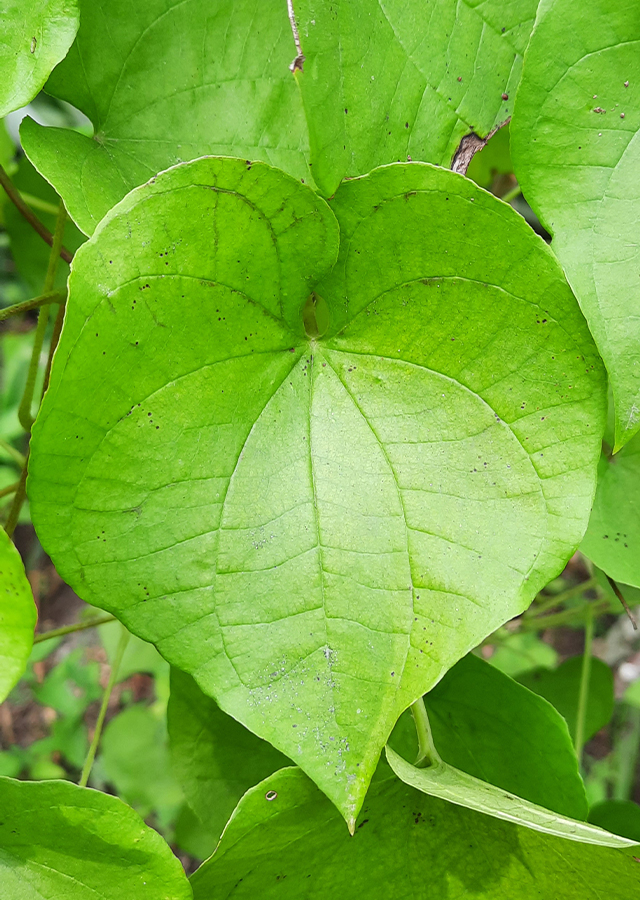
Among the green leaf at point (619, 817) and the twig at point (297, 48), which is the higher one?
the twig at point (297, 48)

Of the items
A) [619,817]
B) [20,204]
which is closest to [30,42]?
[20,204]

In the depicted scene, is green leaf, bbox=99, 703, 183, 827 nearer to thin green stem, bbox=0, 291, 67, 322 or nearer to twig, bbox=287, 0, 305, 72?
thin green stem, bbox=0, 291, 67, 322

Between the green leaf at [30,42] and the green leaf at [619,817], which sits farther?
the green leaf at [619,817]

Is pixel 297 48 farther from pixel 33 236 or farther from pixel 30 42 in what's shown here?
pixel 33 236

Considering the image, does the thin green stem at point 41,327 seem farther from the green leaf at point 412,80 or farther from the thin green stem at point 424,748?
the thin green stem at point 424,748

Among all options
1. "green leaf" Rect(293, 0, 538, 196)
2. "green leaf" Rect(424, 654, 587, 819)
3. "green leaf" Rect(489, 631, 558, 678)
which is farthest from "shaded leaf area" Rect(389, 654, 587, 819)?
"green leaf" Rect(489, 631, 558, 678)

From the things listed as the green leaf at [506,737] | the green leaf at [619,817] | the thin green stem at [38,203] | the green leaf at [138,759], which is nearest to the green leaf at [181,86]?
the thin green stem at [38,203]
